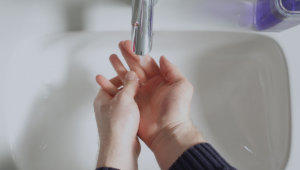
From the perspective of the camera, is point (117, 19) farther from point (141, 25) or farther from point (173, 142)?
point (173, 142)

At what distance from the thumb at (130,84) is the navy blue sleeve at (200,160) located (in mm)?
147

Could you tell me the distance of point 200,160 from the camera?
0.44 metres

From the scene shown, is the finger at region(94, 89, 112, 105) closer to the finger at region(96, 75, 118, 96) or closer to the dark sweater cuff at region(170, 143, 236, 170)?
the finger at region(96, 75, 118, 96)

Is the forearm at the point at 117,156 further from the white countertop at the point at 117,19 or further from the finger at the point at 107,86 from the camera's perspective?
the white countertop at the point at 117,19

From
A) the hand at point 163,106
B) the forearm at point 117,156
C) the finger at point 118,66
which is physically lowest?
→ the forearm at point 117,156

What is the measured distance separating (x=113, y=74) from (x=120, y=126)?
14 centimetres

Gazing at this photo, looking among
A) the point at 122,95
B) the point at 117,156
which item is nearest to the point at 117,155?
the point at 117,156

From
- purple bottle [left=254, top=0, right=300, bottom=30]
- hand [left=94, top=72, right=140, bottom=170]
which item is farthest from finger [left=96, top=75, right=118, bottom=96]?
purple bottle [left=254, top=0, right=300, bottom=30]

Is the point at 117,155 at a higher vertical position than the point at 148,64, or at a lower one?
lower

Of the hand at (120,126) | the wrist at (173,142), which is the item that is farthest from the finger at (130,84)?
the wrist at (173,142)

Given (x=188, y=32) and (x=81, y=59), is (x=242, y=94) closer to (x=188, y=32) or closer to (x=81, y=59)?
(x=188, y=32)

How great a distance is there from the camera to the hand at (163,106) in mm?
500

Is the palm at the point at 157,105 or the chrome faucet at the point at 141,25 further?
Answer: the palm at the point at 157,105

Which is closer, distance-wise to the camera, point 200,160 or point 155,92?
point 200,160
